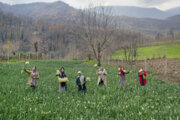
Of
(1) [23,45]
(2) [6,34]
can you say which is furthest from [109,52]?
(2) [6,34]

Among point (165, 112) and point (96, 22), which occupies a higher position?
point (96, 22)

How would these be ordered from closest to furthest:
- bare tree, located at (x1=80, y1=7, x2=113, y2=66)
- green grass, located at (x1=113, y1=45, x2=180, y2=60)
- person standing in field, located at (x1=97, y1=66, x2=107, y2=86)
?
person standing in field, located at (x1=97, y1=66, x2=107, y2=86)
bare tree, located at (x1=80, y1=7, x2=113, y2=66)
green grass, located at (x1=113, y1=45, x2=180, y2=60)

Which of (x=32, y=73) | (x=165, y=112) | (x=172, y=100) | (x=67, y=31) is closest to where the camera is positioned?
(x=165, y=112)

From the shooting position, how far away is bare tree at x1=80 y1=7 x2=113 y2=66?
30828mm

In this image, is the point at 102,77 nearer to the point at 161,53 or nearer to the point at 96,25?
the point at 96,25

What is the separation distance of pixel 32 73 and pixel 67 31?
13035cm

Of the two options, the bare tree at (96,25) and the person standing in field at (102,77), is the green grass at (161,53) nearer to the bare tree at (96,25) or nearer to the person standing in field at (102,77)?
the bare tree at (96,25)

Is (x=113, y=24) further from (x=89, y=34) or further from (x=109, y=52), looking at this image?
(x=109, y=52)

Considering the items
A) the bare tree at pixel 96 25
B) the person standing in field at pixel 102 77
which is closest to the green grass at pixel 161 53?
the bare tree at pixel 96 25

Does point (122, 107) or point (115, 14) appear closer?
point (122, 107)

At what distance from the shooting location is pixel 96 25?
3369cm

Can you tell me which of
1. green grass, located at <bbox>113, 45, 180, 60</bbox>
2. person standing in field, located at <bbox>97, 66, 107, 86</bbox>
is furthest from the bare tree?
green grass, located at <bbox>113, 45, 180, 60</bbox>

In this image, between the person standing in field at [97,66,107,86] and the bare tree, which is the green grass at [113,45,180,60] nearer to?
the bare tree

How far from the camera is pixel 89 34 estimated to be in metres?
30.6
